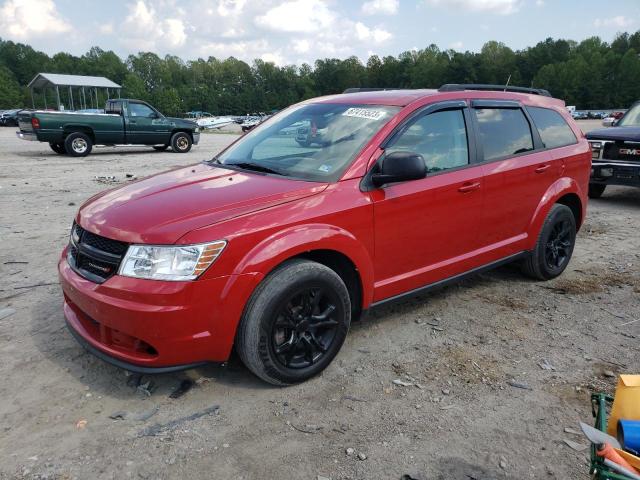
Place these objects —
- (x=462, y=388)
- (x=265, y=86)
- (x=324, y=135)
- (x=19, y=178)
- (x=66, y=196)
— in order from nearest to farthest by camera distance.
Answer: (x=462, y=388)
(x=324, y=135)
(x=66, y=196)
(x=19, y=178)
(x=265, y=86)

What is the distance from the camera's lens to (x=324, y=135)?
3816mm

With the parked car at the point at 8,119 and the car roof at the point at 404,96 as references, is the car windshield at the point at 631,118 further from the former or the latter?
the parked car at the point at 8,119

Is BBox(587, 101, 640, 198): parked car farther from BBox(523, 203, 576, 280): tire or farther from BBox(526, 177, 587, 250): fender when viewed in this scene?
BBox(526, 177, 587, 250): fender

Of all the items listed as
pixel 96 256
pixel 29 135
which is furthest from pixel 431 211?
pixel 29 135

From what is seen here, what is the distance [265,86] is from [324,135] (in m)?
147

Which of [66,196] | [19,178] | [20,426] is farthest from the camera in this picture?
[19,178]

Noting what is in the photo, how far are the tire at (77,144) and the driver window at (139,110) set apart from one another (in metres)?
1.60

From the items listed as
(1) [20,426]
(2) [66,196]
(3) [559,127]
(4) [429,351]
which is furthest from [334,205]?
(2) [66,196]

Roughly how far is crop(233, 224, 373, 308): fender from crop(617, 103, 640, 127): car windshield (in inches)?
340

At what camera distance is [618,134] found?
8.95m

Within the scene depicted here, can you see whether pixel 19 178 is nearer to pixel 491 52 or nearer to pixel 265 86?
pixel 491 52

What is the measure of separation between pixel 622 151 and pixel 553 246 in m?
5.03

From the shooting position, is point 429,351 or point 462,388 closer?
point 462,388

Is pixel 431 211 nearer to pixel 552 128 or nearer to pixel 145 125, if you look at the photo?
pixel 552 128
